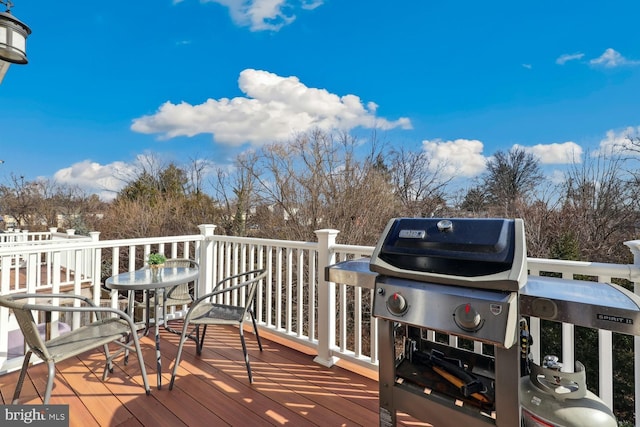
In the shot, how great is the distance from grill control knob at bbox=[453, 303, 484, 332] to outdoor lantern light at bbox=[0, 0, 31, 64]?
3612 millimetres

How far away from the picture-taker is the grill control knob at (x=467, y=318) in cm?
117

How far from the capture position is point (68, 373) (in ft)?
8.36

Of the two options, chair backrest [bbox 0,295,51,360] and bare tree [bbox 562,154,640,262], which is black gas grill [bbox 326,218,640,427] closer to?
chair backrest [bbox 0,295,51,360]

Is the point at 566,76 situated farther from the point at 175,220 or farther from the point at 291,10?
the point at 175,220

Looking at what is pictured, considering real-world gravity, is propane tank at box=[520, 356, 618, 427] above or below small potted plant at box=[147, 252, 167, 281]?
below

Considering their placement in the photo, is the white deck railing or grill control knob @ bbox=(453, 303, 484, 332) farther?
the white deck railing

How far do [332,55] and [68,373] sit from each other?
26.7 feet

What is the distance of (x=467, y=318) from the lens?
3.91ft

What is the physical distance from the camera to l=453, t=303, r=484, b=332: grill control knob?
1.17 metres

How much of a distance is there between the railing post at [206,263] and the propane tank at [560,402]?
136 inches

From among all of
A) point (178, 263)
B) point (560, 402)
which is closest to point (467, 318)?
point (560, 402)

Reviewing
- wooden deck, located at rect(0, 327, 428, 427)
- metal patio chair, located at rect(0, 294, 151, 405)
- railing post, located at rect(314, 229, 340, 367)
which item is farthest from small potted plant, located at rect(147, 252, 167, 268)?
railing post, located at rect(314, 229, 340, 367)

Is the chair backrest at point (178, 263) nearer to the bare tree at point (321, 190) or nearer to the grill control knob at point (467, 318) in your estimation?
the grill control knob at point (467, 318)

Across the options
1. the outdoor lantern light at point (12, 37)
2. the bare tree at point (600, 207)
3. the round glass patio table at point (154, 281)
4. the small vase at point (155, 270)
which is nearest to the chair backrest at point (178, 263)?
the round glass patio table at point (154, 281)
